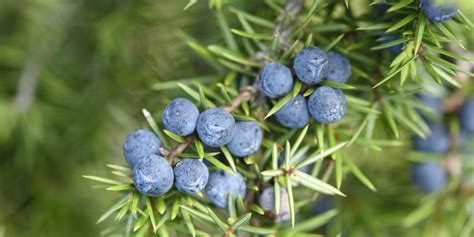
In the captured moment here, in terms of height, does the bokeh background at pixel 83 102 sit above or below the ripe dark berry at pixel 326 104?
below

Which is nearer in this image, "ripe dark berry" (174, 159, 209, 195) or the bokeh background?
"ripe dark berry" (174, 159, 209, 195)

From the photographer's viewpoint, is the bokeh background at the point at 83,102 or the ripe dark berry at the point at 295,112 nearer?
the ripe dark berry at the point at 295,112

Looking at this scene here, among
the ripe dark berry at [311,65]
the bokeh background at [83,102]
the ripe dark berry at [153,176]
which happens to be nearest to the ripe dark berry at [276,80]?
the ripe dark berry at [311,65]

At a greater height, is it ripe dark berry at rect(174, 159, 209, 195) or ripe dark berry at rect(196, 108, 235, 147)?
ripe dark berry at rect(196, 108, 235, 147)

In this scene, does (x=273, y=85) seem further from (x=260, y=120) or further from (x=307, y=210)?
(x=307, y=210)

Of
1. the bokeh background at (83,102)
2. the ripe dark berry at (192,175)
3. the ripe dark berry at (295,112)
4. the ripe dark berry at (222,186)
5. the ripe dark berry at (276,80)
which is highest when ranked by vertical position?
the ripe dark berry at (276,80)

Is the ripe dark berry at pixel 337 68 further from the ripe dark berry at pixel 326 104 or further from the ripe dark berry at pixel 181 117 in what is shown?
the ripe dark berry at pixel 181 117

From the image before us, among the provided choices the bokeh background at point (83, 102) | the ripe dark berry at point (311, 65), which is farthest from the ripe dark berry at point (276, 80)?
the bokeh background at point (83, 102)

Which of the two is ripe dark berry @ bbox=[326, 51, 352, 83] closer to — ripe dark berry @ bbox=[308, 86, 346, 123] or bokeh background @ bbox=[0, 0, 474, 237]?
ripe dark berry @ bbox=[308, 86, 346, 123]

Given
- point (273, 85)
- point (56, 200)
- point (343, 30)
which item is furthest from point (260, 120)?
point (56, 200)

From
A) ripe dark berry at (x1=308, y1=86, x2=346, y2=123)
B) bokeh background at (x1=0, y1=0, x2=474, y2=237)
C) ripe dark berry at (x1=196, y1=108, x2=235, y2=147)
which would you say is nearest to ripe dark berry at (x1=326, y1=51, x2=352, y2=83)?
ripe dark berry at (x1=308, y1=86, x2=346, y2=123)
